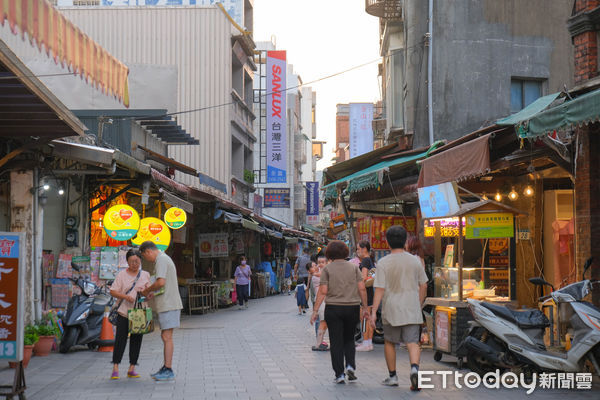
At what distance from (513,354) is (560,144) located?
10.6 ft

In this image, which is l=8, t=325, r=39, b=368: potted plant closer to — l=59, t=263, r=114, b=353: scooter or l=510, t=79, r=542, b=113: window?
l=59, t=263, r=114, b=353: scooter

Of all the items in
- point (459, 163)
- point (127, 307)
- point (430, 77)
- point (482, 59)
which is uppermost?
point (482, 59)

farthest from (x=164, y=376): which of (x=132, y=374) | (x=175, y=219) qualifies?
(x=175, y=219)

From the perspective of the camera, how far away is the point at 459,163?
430 inches

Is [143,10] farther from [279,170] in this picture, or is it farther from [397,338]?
[397,338]

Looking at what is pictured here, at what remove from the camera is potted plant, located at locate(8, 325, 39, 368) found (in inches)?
434

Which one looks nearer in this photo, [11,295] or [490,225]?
[11,295]

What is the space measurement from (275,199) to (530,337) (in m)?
36.3

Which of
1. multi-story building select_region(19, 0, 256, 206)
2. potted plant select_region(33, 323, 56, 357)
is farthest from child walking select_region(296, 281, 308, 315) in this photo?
potted plant select_region(33, 323, 56, 357)

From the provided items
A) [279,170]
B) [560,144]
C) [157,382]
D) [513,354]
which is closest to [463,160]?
[560,144]

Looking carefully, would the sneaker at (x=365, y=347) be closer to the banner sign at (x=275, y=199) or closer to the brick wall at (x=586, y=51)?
the brick wall at (x=586, y=51)

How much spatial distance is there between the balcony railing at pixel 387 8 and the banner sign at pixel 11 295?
694 inches

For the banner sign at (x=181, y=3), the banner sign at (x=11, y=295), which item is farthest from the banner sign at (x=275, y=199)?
the banner sign at (x=11, y=295)

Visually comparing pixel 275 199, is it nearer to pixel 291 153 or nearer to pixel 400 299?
pixel 291 153
